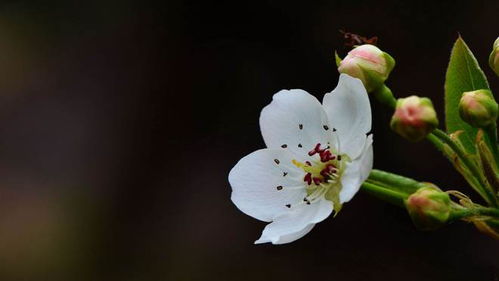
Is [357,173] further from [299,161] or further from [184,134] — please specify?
[184,134]

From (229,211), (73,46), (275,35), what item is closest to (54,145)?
(73,46)

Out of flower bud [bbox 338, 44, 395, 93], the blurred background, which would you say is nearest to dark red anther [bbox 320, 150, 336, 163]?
flower bud [bbox 338, 44, 395, 93]

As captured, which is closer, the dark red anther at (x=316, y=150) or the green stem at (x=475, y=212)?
the green stem at (x=475, y=212)

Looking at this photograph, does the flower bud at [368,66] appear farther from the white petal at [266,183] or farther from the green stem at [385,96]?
the white petal at [266,183]

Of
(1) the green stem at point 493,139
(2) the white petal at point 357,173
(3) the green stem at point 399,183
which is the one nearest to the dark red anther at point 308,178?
(2) the white petal at point 357,173

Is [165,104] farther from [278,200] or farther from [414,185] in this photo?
[414,185]

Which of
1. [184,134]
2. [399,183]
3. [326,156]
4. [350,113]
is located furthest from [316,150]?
[184,134]

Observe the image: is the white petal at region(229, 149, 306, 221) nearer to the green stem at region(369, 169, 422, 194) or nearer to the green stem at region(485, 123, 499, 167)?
the green stem at region(369, 169, 422, 194)
